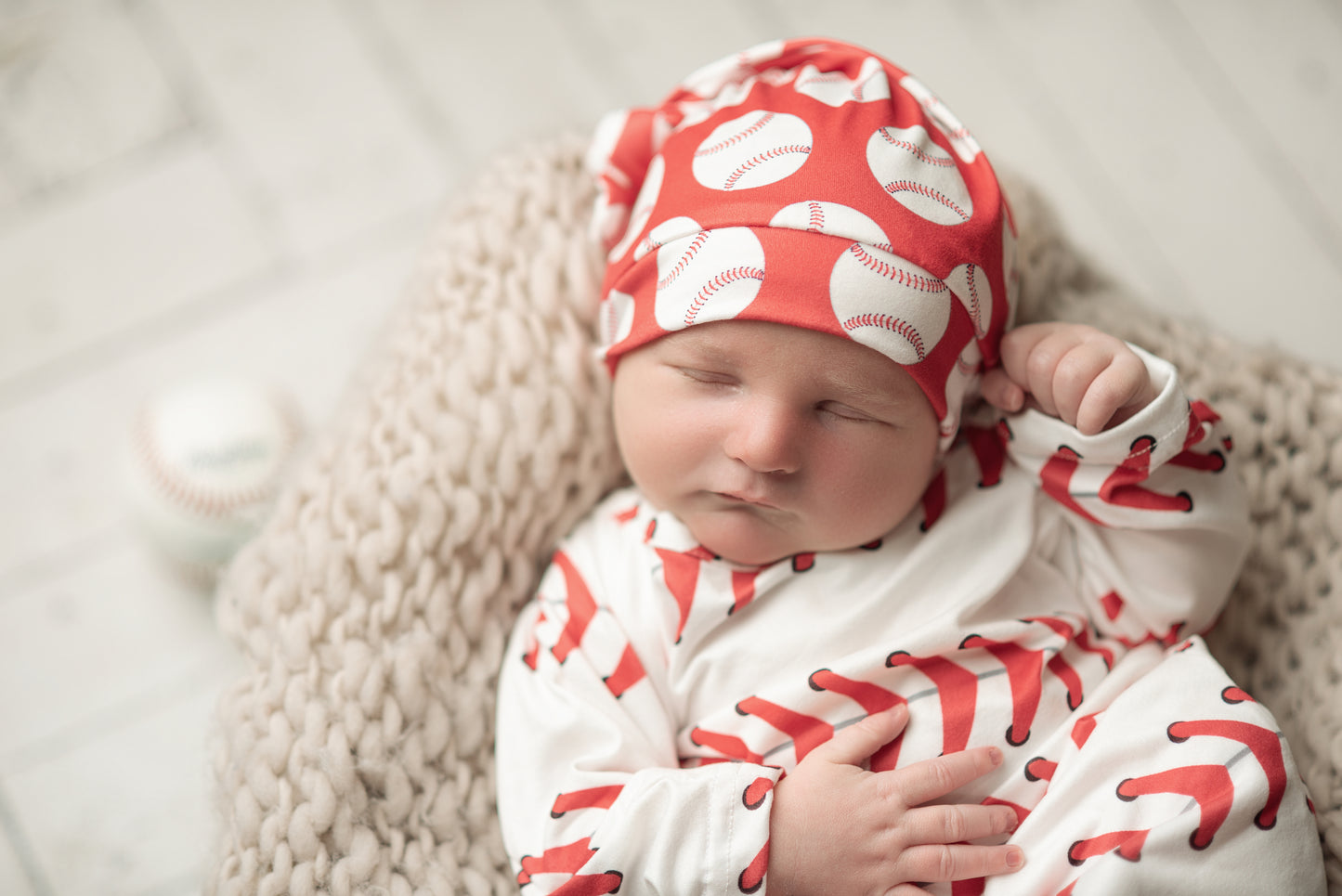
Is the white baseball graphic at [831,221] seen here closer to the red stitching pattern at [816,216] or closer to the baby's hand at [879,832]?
the red stitching pattern at [816,216]

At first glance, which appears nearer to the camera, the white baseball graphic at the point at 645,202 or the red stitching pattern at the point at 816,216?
the red stitching pattern at the point at 816,216

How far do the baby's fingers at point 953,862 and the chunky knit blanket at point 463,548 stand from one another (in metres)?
0.31

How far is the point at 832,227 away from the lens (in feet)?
2.55

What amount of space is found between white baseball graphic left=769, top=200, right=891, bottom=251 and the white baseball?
65 centimetres

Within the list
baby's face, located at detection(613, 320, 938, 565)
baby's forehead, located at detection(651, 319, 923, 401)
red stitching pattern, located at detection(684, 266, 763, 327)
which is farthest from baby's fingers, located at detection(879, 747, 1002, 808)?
red stitching pattern, located at detection(684, 266, 763, 327)

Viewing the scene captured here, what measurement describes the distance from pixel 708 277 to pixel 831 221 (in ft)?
0.34

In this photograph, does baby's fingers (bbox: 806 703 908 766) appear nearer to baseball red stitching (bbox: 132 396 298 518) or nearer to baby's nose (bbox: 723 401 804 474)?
baby's nose (bbox: 723 401 804 474)

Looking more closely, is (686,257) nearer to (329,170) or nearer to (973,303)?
(973,303)

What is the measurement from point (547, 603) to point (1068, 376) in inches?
19.6

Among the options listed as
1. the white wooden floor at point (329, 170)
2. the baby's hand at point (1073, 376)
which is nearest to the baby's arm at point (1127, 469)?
the baby's hand at point (1073, 376)

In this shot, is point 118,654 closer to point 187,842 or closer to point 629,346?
point 187,842

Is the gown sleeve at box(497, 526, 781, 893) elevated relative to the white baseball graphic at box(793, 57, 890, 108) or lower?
lower

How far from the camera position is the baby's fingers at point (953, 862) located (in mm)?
782

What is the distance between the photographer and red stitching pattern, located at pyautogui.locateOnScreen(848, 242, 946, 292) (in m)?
0.77
